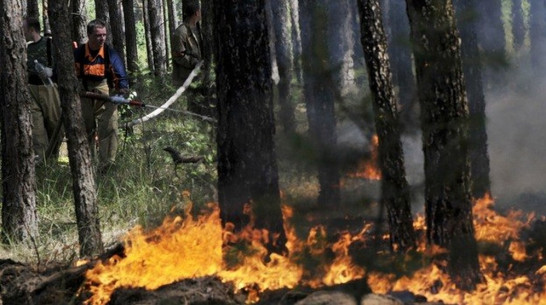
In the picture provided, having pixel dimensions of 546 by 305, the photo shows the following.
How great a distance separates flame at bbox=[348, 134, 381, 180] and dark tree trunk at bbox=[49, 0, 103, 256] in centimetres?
240

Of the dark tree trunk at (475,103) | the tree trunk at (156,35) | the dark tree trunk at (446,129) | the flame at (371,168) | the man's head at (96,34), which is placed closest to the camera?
the dark tree trunk at (446,129)

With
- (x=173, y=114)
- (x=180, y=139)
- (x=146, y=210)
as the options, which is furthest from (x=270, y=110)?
(x=173, y=114)

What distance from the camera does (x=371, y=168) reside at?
8.30 m

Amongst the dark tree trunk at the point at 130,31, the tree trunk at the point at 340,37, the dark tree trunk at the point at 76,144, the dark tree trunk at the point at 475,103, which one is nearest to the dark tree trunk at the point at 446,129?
the dark tree trunk at the point at 475,103

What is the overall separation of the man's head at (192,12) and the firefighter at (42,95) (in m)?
1.96

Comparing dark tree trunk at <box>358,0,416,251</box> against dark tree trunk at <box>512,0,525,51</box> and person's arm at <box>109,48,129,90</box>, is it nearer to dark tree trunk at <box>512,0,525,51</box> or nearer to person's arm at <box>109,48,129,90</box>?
person's arm at <box>109,48,129,90</box>

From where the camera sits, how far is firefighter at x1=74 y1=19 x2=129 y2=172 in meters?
11.5

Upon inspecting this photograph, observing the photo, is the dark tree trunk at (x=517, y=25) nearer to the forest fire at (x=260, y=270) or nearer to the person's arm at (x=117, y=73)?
the person's arm at (x=117, y=73)

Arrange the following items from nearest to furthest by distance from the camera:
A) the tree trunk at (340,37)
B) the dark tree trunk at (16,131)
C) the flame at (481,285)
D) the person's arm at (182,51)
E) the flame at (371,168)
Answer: the flame at (481,285)
the flame at (371,168)
the dark tree trunk at (16,131)
the person's arm at (182,51)
the tree trunk at (340,37)

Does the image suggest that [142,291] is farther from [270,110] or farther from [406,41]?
[406,41]

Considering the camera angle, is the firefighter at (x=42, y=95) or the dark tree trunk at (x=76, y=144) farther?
the firefighter at (x=42, y=95)

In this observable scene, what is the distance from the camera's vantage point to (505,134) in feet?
58.4

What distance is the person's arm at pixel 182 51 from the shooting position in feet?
43.1

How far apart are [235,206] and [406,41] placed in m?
1.91
